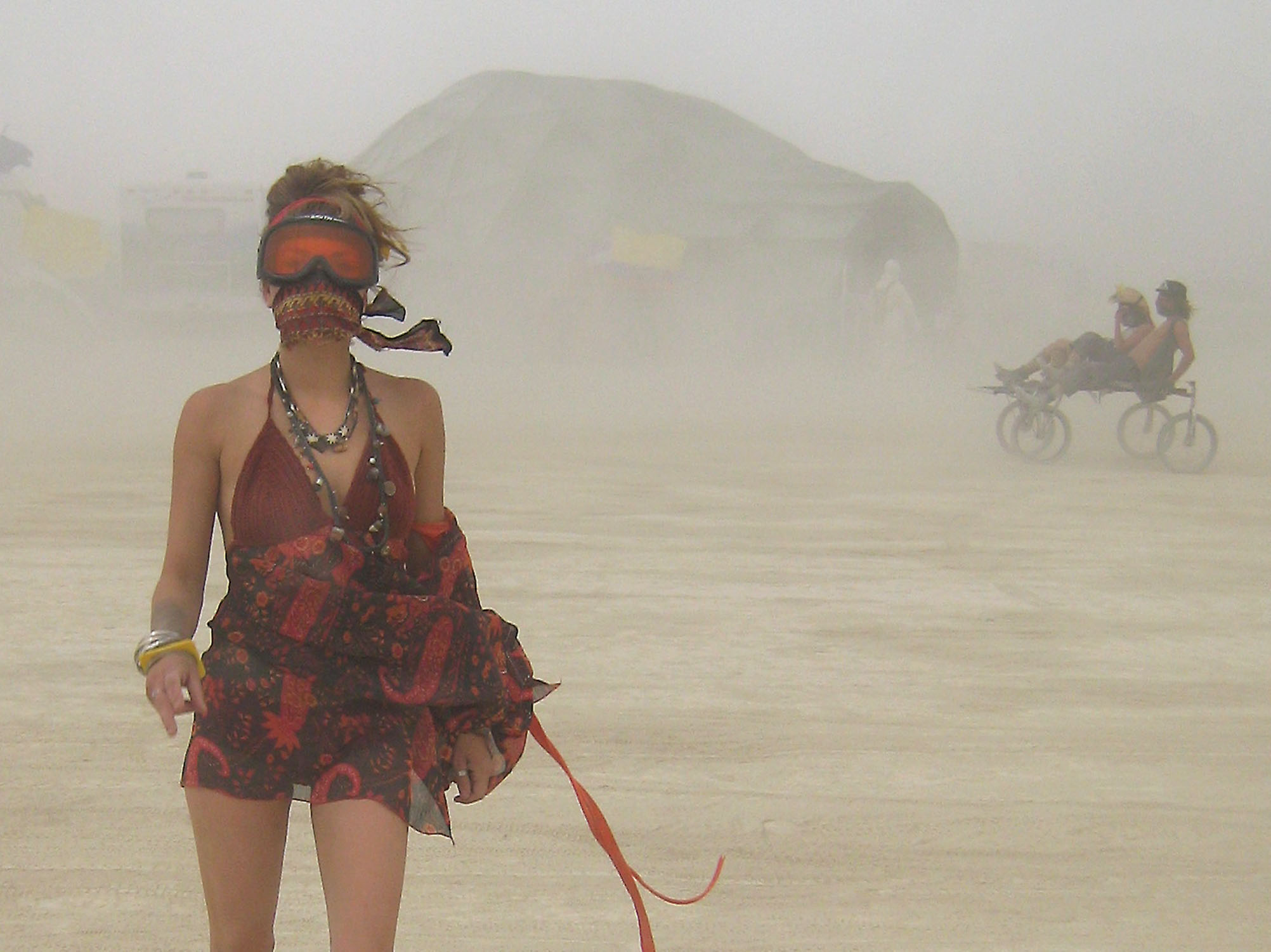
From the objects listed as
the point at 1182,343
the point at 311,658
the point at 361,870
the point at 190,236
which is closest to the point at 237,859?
the point at 361,870

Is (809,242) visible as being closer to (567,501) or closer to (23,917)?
(567,501)

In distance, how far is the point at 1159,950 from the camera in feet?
10.2

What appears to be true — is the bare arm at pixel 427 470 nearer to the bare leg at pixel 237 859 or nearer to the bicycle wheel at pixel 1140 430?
the bare leg at pixel 237 859

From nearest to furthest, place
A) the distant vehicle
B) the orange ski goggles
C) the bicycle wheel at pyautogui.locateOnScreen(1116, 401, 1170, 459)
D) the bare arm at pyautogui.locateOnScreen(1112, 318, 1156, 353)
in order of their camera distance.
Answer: the orange ski goggles, the bare arm at pyautogui.locateOnScreen(1112, 318, 1156, 353), the bicycle wheel at pyautogui.locateOnScreen(1116, 401, 1170, 459), the distant vehicle

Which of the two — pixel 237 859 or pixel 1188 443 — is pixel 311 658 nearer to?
pixel 237 859

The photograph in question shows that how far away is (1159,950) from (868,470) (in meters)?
9.14

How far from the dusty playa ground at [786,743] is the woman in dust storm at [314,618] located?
119 centimetres

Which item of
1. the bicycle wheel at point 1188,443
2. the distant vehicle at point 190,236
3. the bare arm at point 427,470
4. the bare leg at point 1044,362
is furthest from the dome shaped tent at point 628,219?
the bare arm at point 427,470

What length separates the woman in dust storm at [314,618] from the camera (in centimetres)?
193

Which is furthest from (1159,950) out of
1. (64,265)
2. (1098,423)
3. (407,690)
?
(64,265)

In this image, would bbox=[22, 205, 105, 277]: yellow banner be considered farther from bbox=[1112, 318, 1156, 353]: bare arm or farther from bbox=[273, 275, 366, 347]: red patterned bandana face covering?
bbox=[273, 275, 366, 347]: red patterned bandana face covering

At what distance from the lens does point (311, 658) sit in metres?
1.95

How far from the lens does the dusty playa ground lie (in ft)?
10.6

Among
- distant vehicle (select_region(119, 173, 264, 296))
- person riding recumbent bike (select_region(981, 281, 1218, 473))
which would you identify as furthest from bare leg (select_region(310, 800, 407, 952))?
distant vehicle (select_region(119, 173, 264, 296))
